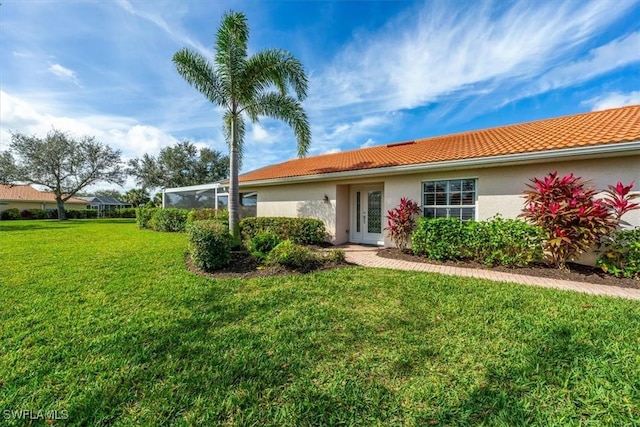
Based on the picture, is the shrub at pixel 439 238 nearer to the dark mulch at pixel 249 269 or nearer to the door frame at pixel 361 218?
the door frame at pixel 361 218

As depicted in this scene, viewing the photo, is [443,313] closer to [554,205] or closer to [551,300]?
[551,300]

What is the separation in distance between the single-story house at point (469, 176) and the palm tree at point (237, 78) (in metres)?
3.12

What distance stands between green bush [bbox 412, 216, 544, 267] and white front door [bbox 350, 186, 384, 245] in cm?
245

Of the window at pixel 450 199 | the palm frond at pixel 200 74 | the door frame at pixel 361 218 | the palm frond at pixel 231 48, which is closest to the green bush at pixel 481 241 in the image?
the window at pixel 450 199

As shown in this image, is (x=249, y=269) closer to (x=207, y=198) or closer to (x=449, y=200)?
(x=449, y=200)

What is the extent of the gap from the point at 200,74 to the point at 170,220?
11.2 meters

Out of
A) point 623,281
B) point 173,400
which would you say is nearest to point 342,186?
point 623,281

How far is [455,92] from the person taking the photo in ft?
40.8

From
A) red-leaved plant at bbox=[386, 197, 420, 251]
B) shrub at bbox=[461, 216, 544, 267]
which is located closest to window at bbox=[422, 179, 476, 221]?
red-leaved plant at bbox=[386, 197, 420, 251]

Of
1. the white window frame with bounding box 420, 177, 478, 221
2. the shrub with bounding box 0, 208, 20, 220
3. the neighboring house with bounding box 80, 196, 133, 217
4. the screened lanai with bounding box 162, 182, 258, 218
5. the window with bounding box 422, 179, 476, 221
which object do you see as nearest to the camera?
the white window frame with bounding box 420, 177, 478, 221

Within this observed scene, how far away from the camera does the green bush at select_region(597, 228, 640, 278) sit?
555 centimetres

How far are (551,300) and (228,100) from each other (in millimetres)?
10444
